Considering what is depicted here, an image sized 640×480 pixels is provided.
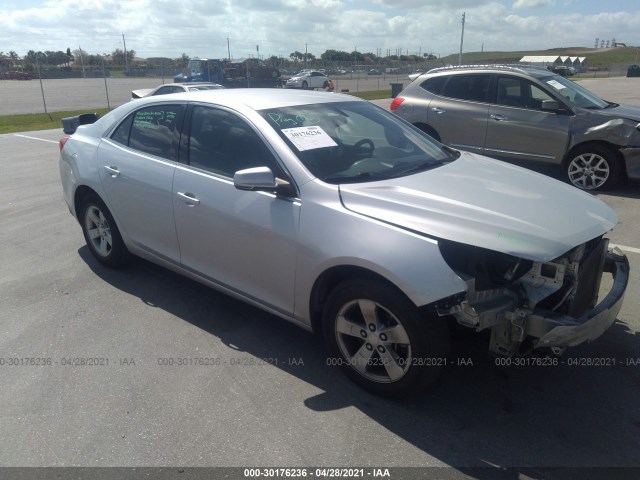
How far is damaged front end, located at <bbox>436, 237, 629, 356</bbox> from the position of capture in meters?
2.73

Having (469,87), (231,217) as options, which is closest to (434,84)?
(469,87)

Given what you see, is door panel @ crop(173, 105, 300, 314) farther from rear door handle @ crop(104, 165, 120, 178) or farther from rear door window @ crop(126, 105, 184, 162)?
rear door handle @ crop(104, 165, 120, 178)

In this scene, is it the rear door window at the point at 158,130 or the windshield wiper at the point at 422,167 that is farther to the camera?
the rear door window at the point at 158,130

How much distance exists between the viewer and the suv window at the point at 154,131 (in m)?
4.12

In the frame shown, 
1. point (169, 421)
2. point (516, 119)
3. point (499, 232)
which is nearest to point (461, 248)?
point (499, 232)

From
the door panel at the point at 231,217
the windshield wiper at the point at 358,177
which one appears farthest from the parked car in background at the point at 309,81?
the windshield wiper at the point at 358,177

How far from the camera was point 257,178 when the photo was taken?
10.5 feet

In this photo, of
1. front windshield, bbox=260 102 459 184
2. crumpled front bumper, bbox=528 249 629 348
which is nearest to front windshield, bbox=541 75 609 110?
front windshield, bbox=260 102 459 184

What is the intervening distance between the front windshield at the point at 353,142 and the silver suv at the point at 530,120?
14.1 feet

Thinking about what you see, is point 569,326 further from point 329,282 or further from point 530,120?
point 530,120

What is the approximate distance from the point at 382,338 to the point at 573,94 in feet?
22.0

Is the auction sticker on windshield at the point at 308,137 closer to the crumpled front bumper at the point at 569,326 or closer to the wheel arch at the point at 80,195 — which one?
the crumpled front bumper at the point at 569,326

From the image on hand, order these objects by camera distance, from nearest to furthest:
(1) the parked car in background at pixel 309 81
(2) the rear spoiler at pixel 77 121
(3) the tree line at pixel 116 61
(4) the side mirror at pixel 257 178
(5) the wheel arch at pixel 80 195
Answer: (4) the side mirror at pixel 257 178, (5) the wheel arch at pixel 80 195, (2) the rear spoiler at pixel 77 121, (1) the parked car in background at pixel 309 81, (3) the tree line at pixel 116 61

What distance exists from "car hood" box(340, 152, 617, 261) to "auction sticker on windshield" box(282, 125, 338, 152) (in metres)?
0.47
